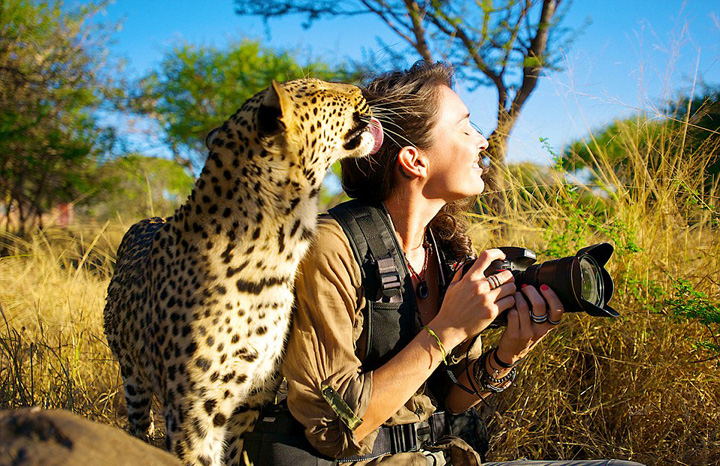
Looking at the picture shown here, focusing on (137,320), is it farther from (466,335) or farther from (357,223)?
(466,335)

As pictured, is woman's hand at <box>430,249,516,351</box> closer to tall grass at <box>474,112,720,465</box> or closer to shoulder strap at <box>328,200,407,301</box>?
shoulder strap at <box>328,200,407,301</box>

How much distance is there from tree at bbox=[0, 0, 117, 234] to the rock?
8.45 m

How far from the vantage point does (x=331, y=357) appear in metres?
1.83

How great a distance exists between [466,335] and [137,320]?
4.42 feet

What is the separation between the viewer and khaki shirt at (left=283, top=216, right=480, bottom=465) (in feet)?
5.79

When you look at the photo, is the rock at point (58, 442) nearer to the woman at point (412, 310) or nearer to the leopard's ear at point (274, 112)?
the woman at point (412, 310)

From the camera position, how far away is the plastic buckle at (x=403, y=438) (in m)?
1.98

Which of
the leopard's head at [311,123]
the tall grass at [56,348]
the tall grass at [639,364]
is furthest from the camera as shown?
the tall grass at [56,348]

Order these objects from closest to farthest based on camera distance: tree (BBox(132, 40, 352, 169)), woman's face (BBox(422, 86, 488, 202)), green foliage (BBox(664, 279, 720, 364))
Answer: woman's face (BBox(422, 86, 488, 202))
green foliage (BBox(664, 279, 720, 364))
tree (BBox(132, 40, 352, 169))

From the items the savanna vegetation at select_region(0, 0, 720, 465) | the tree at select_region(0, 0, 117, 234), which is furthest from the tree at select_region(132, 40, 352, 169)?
the savanna vegetation at select_region(0, 0, 720, 465)

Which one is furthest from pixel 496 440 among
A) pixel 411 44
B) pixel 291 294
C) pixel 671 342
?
pixel 411 44

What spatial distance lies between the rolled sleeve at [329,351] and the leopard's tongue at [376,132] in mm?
405

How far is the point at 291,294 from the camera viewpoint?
6.43 feet

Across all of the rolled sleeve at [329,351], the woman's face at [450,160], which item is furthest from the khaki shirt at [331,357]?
the woman's face at [450,160]
